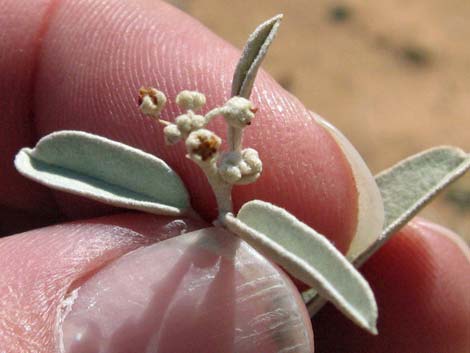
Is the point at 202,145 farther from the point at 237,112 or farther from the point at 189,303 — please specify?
the point at 189,303

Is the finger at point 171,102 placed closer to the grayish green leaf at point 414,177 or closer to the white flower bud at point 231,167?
the grayish green leaf at point 414,177

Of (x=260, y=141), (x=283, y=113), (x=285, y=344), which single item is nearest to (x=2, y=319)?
(x=285, y=344)

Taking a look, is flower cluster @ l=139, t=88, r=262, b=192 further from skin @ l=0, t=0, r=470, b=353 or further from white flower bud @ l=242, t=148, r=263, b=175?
skin @ l=0, t=0, r=470, b=353

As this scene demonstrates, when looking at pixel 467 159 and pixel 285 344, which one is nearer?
pixel 285 344

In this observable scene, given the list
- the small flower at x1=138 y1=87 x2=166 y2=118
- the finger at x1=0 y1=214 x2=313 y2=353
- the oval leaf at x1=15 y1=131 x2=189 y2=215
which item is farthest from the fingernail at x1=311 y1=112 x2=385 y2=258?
the small flower at x1=138 y1=87 x2=166 y2=118

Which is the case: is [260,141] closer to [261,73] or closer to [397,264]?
[261,73]

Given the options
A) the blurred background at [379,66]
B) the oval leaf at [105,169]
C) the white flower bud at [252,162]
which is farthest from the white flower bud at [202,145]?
the blurred background at [379,66]
